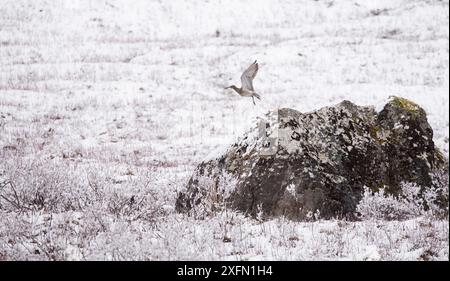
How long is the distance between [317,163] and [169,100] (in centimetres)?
1332

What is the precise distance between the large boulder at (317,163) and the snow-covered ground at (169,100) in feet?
1.32

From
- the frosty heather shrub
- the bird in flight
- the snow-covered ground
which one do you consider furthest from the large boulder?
the bird in flight

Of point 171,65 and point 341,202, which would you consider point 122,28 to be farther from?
point 341,202

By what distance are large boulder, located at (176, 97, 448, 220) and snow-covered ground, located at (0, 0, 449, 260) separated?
40 centimetres

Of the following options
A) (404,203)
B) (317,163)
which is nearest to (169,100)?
(317,163)

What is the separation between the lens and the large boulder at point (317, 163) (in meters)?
6.40

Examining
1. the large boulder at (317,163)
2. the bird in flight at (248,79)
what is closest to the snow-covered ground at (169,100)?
the large boulder at (317,163)

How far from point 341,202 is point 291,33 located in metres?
26.6

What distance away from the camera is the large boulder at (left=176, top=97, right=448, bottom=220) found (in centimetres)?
640

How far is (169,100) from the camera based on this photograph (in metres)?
19.2

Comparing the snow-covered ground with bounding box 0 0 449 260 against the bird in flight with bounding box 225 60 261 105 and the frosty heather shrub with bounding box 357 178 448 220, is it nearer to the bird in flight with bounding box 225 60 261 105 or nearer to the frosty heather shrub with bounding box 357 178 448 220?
the frosty heather shrub with bounding box 357 178 448 220

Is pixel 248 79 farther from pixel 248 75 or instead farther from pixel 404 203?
pixel 404 203

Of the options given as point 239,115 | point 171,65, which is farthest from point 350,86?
point 171,65

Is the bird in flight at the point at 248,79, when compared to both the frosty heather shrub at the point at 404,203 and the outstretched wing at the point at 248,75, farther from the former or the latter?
the frosty heather shrub at the point at 404,203
